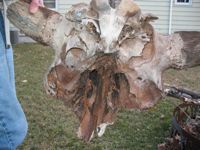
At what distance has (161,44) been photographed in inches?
68.2

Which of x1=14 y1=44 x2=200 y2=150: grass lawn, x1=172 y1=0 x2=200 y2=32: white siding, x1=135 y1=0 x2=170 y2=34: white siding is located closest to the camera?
x1=14 y1=44 x2=200 y2=150: grass lawn

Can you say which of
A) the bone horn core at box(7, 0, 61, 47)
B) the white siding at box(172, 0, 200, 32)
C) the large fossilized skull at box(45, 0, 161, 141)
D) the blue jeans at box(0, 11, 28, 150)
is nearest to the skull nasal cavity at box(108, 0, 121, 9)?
the large fossilized skull at box(45, 0, 161, 141)

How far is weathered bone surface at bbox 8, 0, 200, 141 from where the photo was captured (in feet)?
5.40

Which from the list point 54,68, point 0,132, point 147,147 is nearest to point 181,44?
point 54,68

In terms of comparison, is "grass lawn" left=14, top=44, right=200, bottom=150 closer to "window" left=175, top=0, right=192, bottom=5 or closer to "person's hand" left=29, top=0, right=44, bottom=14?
"person's hand" left=29, top=0, right=44, bottom=14

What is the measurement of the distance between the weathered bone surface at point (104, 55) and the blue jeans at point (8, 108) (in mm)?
472

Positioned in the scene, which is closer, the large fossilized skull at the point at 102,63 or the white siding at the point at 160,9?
the large fossilized skull at the point at 102,63

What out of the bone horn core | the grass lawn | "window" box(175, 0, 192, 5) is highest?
the bone horn core

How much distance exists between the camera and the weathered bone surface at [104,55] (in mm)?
1645

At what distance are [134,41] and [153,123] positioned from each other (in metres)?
3.45

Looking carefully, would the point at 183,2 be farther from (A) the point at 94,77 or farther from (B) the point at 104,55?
(B) the point at 104,55

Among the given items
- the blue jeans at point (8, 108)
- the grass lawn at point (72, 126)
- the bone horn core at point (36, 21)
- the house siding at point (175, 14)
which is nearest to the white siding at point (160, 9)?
the house siding at point (175, 14)

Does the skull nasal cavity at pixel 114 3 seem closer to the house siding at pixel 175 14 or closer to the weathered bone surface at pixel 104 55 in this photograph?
the weathered bone surface at pixel 104 55

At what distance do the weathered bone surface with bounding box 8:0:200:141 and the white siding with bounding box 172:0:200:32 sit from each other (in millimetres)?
9785
